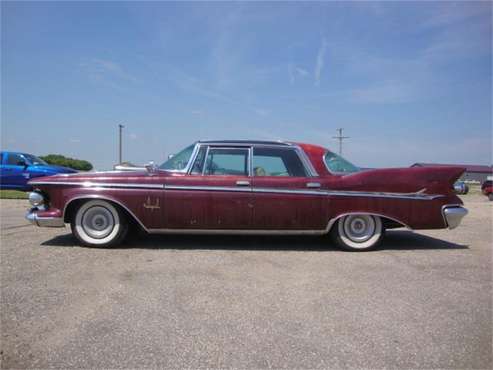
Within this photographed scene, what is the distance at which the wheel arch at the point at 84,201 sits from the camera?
4.46 m

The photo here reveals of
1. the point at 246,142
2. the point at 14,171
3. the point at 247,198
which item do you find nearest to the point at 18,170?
the point at 14,171

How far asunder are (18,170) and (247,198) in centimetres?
1161

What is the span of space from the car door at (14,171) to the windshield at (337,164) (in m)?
11.9

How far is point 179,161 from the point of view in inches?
186

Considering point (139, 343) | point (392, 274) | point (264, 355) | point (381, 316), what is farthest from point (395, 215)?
point (139, 343)

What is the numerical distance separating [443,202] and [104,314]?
170 inches

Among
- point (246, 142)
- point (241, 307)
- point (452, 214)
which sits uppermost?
point (246, 142)

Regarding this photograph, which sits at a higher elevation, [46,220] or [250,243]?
[46,220]

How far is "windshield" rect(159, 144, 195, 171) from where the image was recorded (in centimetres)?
468

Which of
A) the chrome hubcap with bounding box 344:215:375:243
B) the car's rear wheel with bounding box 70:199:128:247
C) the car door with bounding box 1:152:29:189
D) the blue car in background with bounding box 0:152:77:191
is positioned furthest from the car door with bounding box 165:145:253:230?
the car door with bounding box 1:152:29:189

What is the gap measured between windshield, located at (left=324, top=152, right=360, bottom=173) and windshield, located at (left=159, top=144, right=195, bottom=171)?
6.19ft

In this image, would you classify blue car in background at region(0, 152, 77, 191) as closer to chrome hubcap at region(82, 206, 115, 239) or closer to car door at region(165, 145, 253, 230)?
chrome hubcap at region(82, 206, 115, 239)

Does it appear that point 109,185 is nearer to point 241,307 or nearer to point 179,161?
point 179,161

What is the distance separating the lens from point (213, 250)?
4469mm
